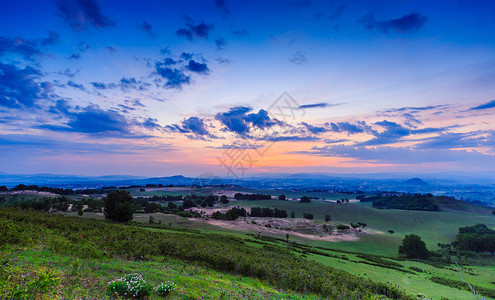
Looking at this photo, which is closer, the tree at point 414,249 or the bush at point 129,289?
the bush at point 129,289

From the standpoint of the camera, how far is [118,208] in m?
53.6

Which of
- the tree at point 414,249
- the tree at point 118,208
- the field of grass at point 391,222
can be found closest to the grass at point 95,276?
the tree at point 118,208

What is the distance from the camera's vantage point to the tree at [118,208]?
5384cm

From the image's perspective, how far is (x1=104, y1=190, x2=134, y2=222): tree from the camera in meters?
53.8

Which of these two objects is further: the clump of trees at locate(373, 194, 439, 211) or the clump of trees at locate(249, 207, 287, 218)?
the clump of trees at locate(373, 194, 439, 211)

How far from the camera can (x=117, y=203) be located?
182 ft

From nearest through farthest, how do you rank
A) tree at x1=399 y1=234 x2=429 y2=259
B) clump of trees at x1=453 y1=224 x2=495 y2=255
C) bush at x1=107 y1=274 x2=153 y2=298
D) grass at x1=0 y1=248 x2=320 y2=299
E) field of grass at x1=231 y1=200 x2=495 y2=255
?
grass at x1=0 y1=248 x2=320 y2=299
bush at x1=107 y1=274 x2=153 y2=298
tree at x1=399 y1=234 x2=429 y2=259
clump of trees at x1=453 y1=224 x2=495 y2=255
field of grass at x1=231 y1=200 x2=495 y2=255

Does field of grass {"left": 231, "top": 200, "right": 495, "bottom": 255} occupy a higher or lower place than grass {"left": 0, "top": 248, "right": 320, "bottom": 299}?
lower

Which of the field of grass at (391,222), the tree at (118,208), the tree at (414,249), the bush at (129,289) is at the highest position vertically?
the bush at (129,289)

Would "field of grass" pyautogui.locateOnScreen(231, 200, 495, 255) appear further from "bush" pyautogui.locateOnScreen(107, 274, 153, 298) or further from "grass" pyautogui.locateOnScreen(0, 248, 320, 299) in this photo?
"bush" pyautogui.locateOnScreen(107, 274, 153, 298)

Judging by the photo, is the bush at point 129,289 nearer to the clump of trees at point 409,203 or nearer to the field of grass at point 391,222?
the field of grass at point 391,222

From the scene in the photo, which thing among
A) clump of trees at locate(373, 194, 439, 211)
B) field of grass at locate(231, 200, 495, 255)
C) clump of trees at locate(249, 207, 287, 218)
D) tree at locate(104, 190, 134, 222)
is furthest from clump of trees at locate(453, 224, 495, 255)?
tree at locate(104, 190, 134, 222)

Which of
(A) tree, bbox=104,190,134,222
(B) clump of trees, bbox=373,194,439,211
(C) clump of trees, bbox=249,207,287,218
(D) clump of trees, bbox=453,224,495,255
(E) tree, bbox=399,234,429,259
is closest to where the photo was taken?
(A) tree, bbox=104,190,134,222

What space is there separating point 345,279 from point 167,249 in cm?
1867
